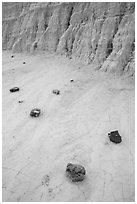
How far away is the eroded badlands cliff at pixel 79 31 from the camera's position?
9.98 metres

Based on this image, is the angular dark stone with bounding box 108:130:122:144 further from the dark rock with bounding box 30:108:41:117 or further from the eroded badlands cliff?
the eroded badlands cliff

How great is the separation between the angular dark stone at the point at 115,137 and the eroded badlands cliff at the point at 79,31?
3.63 metres

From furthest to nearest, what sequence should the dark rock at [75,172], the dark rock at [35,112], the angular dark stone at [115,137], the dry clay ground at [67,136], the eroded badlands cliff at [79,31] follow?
the eroded badlands cliff at [79,31] < the dark rock at [35,112] < the angular dark stone at [115,137] < the dark rock at [75,172] < the dry clay ground at [67,136]

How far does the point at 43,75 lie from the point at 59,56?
2304 millimetres

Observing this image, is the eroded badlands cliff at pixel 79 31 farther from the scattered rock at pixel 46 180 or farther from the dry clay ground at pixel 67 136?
the scattered rock at pixel 46 180

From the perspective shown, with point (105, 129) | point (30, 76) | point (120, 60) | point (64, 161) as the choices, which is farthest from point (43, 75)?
point (64, 161)

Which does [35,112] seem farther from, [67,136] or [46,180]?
[46,180]

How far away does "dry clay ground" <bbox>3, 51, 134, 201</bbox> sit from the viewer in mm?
5156

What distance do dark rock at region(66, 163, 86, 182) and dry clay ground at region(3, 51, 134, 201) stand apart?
0.13 meters

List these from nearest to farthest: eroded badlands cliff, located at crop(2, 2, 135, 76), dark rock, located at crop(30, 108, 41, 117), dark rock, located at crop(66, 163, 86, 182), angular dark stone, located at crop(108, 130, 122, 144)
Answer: dark rock, located at crop(66, 163, 86, 182) → angular dark stone, located at crop(108, 130, 122, 144) → dark rock, located at crop(30, 108, 41, 117) → eroded badlands cliff, located at crop(2, 2, 135, 76)

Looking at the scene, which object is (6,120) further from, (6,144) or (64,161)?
(64,161)

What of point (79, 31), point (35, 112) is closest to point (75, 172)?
point (35, 112)

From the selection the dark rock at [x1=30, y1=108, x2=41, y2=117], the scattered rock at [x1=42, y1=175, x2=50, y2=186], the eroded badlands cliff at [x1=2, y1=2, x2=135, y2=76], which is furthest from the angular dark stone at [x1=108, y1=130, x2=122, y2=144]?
the eroded badlands cliff at [x1=2, y1=2, x2=135, y2=76]

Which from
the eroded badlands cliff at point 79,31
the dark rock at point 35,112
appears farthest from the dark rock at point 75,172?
the eroded badlands cliff at point 79,31
